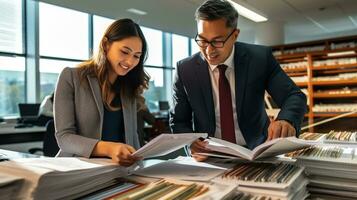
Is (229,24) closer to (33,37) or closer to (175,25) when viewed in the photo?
(33,37)

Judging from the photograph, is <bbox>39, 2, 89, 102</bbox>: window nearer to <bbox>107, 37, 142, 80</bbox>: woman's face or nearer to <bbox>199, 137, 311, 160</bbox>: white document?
<bbox>107, 37, 142, 80</bbox>: woman's face

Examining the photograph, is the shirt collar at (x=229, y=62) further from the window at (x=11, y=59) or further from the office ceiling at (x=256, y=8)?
the window at (x=11, y=59)

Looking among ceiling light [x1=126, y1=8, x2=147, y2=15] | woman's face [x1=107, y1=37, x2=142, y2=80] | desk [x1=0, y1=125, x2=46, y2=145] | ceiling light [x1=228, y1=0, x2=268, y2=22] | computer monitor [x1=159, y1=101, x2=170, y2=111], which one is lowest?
desk [x1=0, y1=125, x2=46, y2=145]

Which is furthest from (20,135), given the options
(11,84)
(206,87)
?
(206,87)

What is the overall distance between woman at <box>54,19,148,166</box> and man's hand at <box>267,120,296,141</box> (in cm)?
55

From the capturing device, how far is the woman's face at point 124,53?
1.31 m

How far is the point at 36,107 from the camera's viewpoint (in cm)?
535

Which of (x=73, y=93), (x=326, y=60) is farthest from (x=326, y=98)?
(x=73, y=93)

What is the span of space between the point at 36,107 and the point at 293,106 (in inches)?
201

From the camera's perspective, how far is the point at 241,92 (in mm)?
1331

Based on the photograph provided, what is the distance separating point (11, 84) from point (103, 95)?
17.4ft

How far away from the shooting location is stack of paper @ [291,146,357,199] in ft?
2.65

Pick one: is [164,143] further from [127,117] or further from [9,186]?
[127,117]

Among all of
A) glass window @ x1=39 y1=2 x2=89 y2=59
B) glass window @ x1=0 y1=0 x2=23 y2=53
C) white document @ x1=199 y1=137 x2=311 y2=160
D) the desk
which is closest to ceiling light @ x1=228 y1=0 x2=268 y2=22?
glass window @ x1=39 y1=2 x2=89 y2=59
